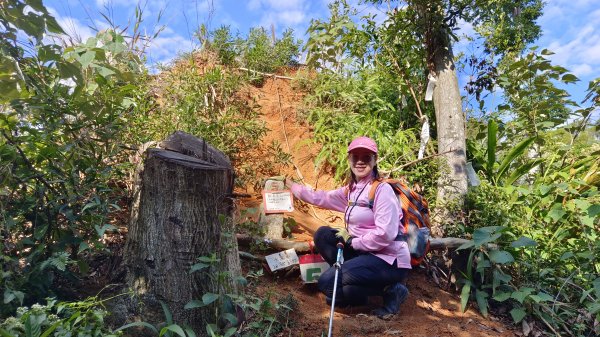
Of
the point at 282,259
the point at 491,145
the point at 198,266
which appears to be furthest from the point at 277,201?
the point at 491,145

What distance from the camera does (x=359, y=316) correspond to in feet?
12.2

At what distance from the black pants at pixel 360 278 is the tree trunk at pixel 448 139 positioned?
148 cm

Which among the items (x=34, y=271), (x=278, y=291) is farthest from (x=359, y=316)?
(x=34, y=271)

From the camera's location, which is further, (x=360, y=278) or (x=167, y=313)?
(x=360, y=278)

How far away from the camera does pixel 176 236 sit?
9.18 feet

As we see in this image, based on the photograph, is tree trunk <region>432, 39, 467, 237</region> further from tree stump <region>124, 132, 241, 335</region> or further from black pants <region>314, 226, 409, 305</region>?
tree stump <region>124, 132, 241, 335</region>

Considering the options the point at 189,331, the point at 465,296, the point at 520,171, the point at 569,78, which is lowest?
the point at 465,296

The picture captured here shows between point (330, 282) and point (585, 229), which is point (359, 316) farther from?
point (585, 229)

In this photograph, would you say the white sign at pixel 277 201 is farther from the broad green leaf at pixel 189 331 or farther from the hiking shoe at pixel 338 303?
the broad green leaf at pixel 189 331

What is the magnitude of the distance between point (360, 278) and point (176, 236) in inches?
60.2

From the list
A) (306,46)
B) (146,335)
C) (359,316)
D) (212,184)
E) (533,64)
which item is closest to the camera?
(146,335)

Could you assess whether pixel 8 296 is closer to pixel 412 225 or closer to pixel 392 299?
pixel 392 299

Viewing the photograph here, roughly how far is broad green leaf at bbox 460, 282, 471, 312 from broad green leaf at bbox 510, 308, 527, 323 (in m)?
0.37

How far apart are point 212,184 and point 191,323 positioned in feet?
2.60
